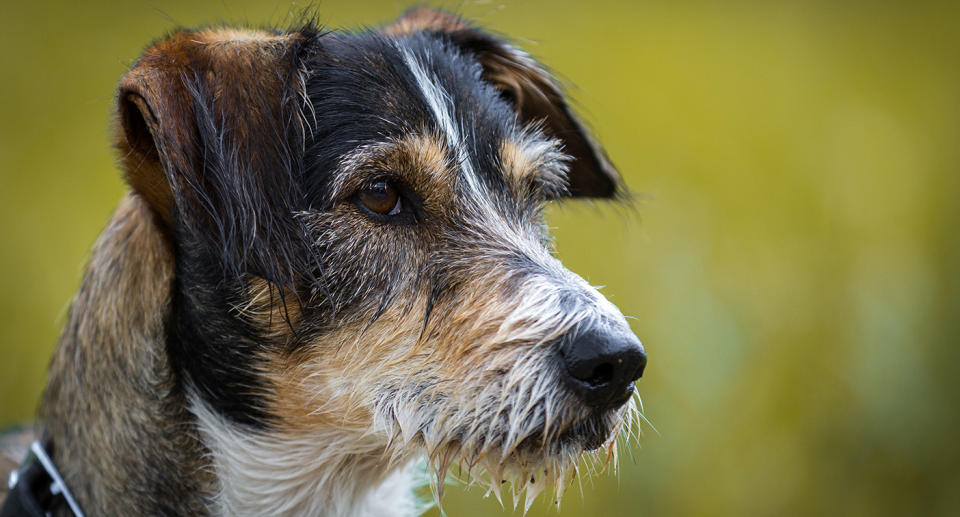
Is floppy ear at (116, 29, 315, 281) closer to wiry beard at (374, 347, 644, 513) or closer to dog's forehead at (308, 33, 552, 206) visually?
dog's forehead at (308, 33, 552, 206)

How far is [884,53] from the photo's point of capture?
6.61 m

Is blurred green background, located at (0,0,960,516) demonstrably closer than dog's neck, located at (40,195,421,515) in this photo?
No

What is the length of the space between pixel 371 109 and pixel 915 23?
5718mm

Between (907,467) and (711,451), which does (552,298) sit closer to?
(711,451)

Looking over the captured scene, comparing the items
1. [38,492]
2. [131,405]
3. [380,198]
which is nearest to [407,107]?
[380,198]

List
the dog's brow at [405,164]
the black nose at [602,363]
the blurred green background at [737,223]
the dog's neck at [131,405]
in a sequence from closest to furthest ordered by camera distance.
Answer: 1. the black nose at [602,363]
2. the dog's brow at [405,164]
3. the dog's neck at [131,405]
4. the blurred green background at [737,223]

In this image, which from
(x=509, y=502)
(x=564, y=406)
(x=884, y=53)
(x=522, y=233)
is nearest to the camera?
(x=564, y=406)

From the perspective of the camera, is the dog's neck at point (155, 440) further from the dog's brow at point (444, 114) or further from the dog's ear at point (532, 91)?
the dog's ear at point (532, 91)

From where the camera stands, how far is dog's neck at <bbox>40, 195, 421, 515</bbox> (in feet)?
8.59

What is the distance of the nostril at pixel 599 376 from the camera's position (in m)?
2.24

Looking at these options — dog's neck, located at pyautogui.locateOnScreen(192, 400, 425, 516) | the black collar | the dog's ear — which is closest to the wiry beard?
dog's neck, located at pyautogui.locateOnScreen(192, 400, 425, 516)

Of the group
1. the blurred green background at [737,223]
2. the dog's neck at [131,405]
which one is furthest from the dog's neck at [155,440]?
the blurred green background at [737,223]

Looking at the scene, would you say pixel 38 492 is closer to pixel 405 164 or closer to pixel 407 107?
pixel 405 164

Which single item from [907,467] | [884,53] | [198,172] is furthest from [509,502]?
[884,53]
